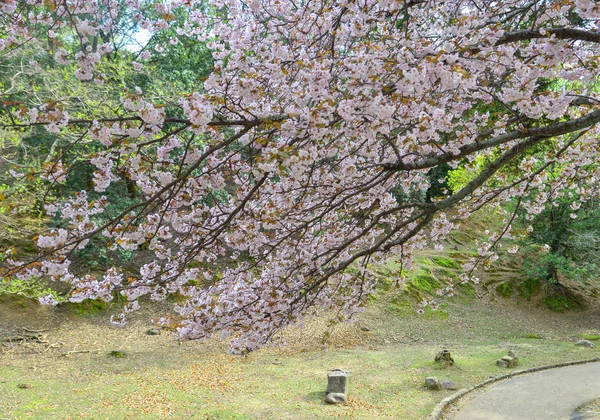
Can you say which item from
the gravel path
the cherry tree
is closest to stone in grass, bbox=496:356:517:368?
the gravel path

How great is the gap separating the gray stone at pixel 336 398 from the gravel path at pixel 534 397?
1.54m

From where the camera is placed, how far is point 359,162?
528 cm

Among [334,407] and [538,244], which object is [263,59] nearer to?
[334,407]

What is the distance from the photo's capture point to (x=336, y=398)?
704 cm

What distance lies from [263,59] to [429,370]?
23.6 ft

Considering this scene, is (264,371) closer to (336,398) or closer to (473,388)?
(336,398)

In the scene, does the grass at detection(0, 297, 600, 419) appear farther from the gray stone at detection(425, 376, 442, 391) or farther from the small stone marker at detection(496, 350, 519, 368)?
the small stone marker at detection(496, 350, 519, 368)

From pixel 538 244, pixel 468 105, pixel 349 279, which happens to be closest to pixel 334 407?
pixel 349 279

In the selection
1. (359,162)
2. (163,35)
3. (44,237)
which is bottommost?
(44,237)

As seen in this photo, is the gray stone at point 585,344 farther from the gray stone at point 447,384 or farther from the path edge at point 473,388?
the gray stone at point 447,384

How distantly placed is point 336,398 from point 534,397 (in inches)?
128

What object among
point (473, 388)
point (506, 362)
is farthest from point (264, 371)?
point (506, 362)

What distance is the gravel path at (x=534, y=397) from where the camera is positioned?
6.58 meters

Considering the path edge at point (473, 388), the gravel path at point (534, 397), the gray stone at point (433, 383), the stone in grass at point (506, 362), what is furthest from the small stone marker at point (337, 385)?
the stone in grass at point (506, 362)
